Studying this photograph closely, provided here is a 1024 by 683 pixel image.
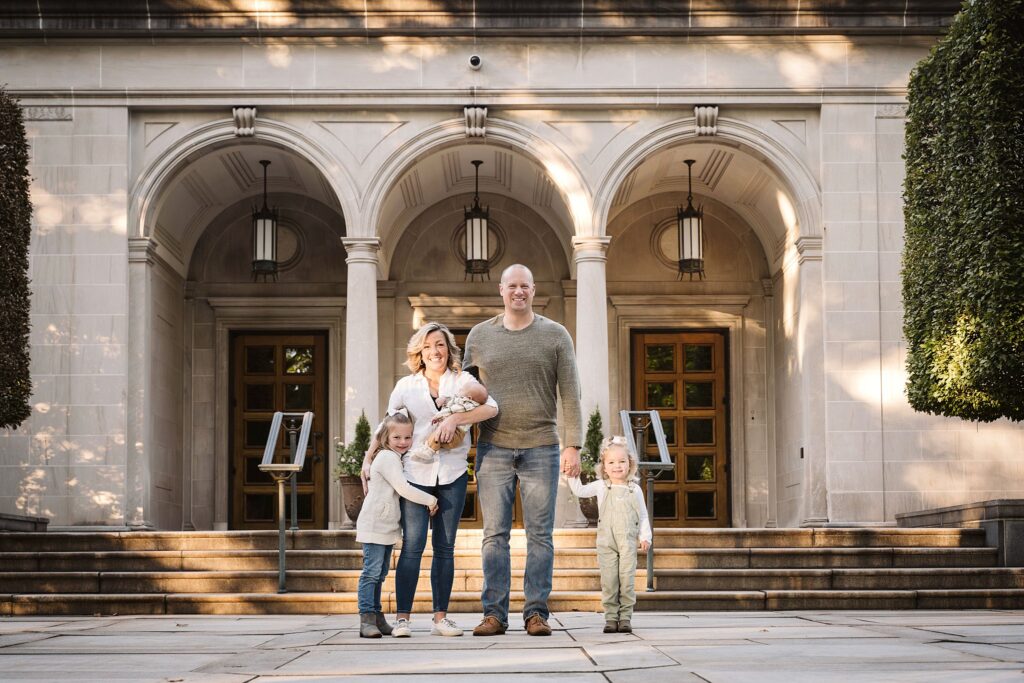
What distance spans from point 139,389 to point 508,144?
15.7 feet

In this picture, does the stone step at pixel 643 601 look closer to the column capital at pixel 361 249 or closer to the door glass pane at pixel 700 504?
the column capital at pixel 361 249

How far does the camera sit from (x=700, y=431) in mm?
15805

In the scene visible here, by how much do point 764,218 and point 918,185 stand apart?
3.87m

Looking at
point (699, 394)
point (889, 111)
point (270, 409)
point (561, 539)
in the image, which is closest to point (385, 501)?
point (561, 539)

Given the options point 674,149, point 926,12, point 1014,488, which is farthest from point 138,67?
point 1014,488

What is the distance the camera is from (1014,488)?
13016mm

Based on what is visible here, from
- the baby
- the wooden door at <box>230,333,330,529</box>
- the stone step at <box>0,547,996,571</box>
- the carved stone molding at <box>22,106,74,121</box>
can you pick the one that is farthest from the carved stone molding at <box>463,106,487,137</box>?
the baby

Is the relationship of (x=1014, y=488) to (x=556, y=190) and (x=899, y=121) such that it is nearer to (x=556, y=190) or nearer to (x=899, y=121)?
(x=899, y=121)

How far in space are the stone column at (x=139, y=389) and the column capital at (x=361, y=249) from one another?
2.21 metres

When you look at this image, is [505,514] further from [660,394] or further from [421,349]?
[660,394]

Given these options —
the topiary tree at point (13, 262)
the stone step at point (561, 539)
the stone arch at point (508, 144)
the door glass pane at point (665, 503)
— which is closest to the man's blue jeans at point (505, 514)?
the stone step at point (561, 539)

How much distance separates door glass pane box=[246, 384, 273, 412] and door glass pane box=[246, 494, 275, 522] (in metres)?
1.14

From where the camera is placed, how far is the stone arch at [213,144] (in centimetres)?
1326

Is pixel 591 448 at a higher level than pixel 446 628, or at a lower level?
higher
